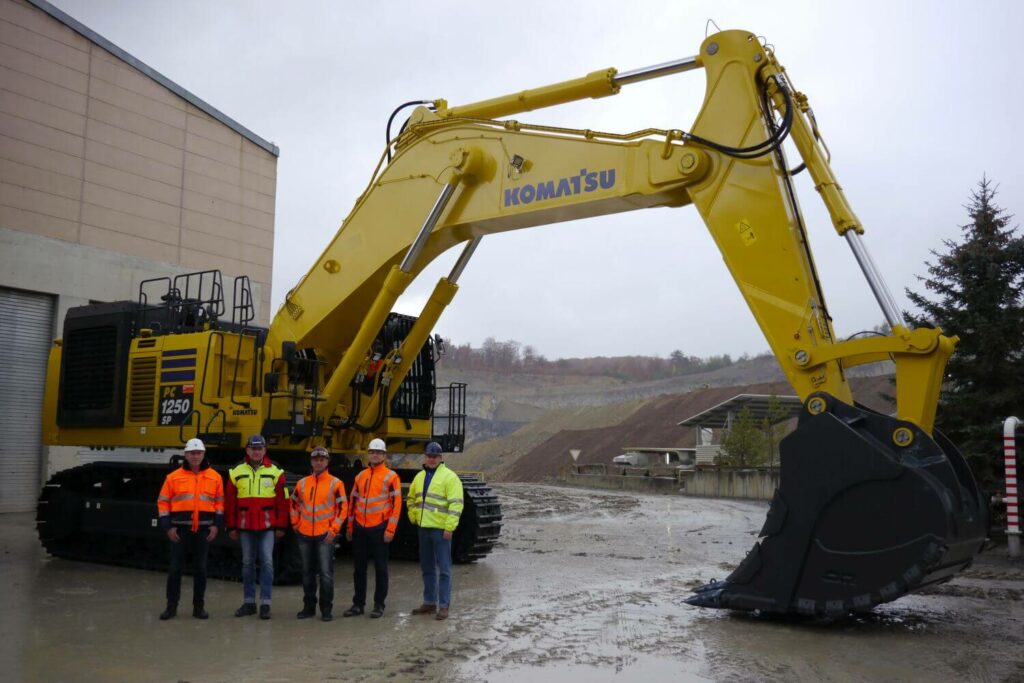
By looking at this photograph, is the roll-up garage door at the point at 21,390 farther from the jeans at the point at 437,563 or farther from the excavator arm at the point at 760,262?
the jeans at the point at 437,563

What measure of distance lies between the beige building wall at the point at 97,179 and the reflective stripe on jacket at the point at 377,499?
12.8 metres

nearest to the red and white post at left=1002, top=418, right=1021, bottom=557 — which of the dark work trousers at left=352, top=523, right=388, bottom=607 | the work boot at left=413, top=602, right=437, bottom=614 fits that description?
the work boot at left=413, top=602, right=437, bottom=614

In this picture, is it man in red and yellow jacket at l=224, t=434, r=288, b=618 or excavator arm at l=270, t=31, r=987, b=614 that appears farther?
man in red and yellow jacket at l=224, t=434, r=288, b=618

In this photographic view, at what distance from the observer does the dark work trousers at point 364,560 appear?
26.2 feet

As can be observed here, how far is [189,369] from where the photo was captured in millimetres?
10664

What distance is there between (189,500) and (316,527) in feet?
3.84

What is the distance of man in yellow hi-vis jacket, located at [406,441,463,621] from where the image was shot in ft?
25.7

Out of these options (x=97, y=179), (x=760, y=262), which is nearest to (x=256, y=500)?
(x=760, y=262)

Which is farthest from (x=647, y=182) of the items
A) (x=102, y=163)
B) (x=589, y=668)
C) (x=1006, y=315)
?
(x=102, y=163)

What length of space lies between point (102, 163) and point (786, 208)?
16.1 meters

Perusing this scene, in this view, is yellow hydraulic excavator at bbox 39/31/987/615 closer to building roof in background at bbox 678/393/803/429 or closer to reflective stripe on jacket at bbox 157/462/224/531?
reflective stripe on jacket at bbox 157/462/224/531

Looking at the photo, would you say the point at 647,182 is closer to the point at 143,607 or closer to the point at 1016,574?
the point at 143,607

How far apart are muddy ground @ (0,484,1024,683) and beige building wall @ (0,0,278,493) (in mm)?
8709

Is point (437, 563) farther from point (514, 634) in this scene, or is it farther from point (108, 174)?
point (108, 174)
